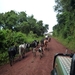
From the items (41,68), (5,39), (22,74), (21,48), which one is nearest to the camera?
(22,74)

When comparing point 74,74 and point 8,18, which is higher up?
point 8,18

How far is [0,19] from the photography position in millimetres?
38906

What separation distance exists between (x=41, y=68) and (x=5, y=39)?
784cm

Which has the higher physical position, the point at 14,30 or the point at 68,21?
the point at 68,21

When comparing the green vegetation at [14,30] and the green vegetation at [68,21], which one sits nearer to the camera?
the green vegetation at [14,30]

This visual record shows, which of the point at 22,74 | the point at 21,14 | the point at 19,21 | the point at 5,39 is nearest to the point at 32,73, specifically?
the point at 22,74

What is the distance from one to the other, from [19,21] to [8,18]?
16.0ft

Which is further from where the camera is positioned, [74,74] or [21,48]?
[21,48]

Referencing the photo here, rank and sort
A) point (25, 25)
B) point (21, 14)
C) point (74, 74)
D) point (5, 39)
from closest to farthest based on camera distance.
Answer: point (74, 74), point (5, 39), point (25, 25), point (21, 14)

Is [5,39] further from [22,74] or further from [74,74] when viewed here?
[74,74]

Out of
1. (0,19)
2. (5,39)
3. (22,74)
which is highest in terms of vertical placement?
(0,19)

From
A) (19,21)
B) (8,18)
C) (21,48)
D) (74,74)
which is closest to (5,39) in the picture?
(21,48)

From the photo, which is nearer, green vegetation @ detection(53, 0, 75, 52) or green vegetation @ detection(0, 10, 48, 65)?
green vegetation @ detection(0, 10, 48, 65)

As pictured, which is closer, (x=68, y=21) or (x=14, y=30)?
(x=68, y=21)
